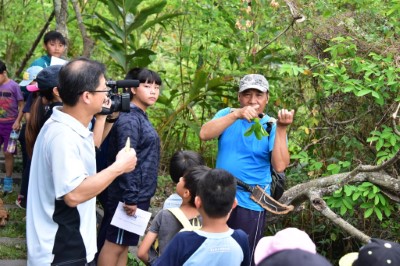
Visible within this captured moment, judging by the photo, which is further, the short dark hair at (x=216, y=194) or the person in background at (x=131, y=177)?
the person in background at (x=131, y=177)

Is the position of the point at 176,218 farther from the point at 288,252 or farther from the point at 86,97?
the point at 288,252

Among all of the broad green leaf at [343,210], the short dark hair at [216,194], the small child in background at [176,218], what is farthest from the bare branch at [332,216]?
the short dark hair at [216,194]

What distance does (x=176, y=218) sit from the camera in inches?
179

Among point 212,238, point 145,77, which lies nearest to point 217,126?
point 145,77

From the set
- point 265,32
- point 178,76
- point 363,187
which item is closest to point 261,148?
point 363,187

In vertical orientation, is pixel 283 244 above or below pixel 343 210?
above

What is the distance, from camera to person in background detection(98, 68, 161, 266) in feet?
17.7

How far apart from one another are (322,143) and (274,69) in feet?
4.84

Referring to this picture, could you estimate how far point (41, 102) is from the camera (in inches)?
217

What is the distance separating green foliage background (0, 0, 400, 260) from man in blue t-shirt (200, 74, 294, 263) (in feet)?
1.84

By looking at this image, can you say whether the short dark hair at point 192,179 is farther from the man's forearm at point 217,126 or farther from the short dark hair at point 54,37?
the short dark hair at point 54,37

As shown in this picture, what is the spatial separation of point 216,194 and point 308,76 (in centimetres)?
305

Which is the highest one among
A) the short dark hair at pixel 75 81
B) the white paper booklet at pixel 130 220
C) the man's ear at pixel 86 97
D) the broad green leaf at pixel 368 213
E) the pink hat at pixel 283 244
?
the short dark hair at pixel 75 81

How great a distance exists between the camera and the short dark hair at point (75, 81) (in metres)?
3.80
